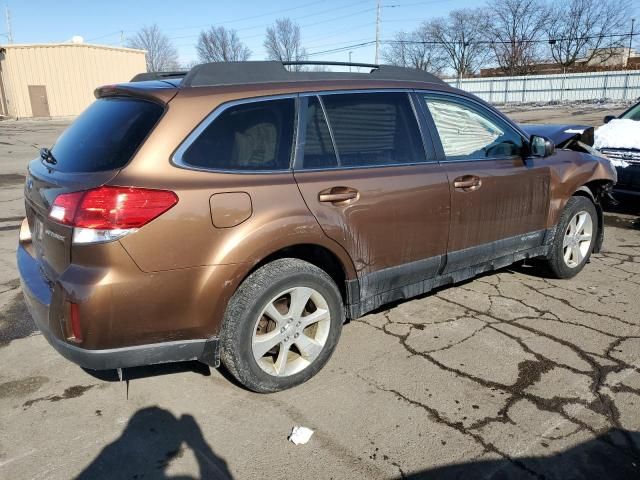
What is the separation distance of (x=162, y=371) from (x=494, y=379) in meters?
2.08

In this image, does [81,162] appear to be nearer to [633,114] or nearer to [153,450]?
[153,450]

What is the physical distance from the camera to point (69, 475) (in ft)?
7.88

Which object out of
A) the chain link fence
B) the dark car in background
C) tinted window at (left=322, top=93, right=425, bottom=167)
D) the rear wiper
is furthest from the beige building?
tinted window at (left=322, top=93, right=425, bottom=167)

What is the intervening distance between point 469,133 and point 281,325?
6.93 feet

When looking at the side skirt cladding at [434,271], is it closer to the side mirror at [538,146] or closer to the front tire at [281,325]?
the front tire at [281,325]

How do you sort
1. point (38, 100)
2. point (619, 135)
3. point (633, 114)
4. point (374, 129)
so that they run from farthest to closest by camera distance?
1. point (38, 100)
2. point (633, 114)
3. point (619, 135)
4. point (374, 129)

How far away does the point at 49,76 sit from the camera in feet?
125

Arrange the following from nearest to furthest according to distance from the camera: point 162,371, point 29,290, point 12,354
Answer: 1. point 29,290
2. point 162,371
3. point 12,354

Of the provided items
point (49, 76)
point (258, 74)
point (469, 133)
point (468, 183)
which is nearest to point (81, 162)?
point (258, 74)

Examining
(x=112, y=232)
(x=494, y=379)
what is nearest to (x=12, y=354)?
(x=112, y=232)

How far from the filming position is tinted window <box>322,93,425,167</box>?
323 centimetres

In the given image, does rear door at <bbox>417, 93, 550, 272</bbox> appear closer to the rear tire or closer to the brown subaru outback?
the brown subaru outback

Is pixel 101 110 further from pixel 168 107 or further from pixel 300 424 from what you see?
pixel 300 424

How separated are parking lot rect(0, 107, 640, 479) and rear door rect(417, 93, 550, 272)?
60 cm
